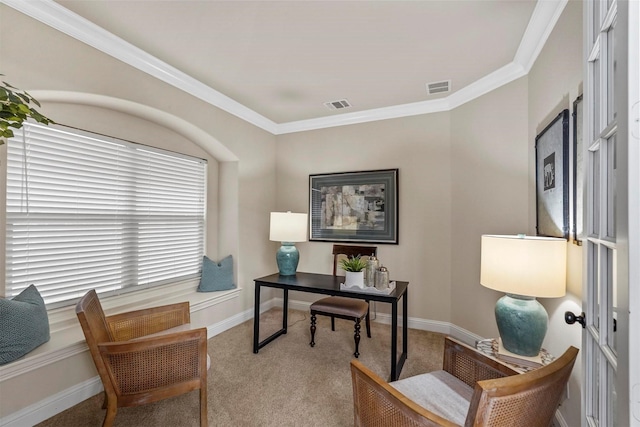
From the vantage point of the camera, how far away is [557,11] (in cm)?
174

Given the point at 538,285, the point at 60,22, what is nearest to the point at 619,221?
the point at 538,285

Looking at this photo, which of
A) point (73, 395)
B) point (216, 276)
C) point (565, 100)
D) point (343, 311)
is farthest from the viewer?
point (216, 276)

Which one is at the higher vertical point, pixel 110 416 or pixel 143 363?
pixel 143 363

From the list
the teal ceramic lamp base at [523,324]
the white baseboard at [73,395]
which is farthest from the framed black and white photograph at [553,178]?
the white baseboard at [73,395]

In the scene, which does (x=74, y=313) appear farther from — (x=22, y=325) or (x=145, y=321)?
(x=145, y=321)

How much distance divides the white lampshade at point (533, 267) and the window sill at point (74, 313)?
2.77 metres

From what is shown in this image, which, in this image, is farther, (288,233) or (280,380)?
(288,233)

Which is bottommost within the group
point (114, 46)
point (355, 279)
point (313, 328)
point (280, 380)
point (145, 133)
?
point (280, 380)

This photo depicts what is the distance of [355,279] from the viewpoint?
8.03ft

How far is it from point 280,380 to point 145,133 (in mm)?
2656

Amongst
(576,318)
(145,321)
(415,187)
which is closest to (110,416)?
(145,321)

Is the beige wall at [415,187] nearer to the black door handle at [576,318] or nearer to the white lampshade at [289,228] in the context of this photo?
the white lampshade at [289,228]

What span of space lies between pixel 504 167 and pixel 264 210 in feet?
9.46

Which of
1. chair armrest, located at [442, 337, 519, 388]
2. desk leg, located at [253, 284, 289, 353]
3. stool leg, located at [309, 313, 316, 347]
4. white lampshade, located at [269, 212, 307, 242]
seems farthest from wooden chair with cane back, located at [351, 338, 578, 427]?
white lampshade, located at [269, 212, 307, 242]
